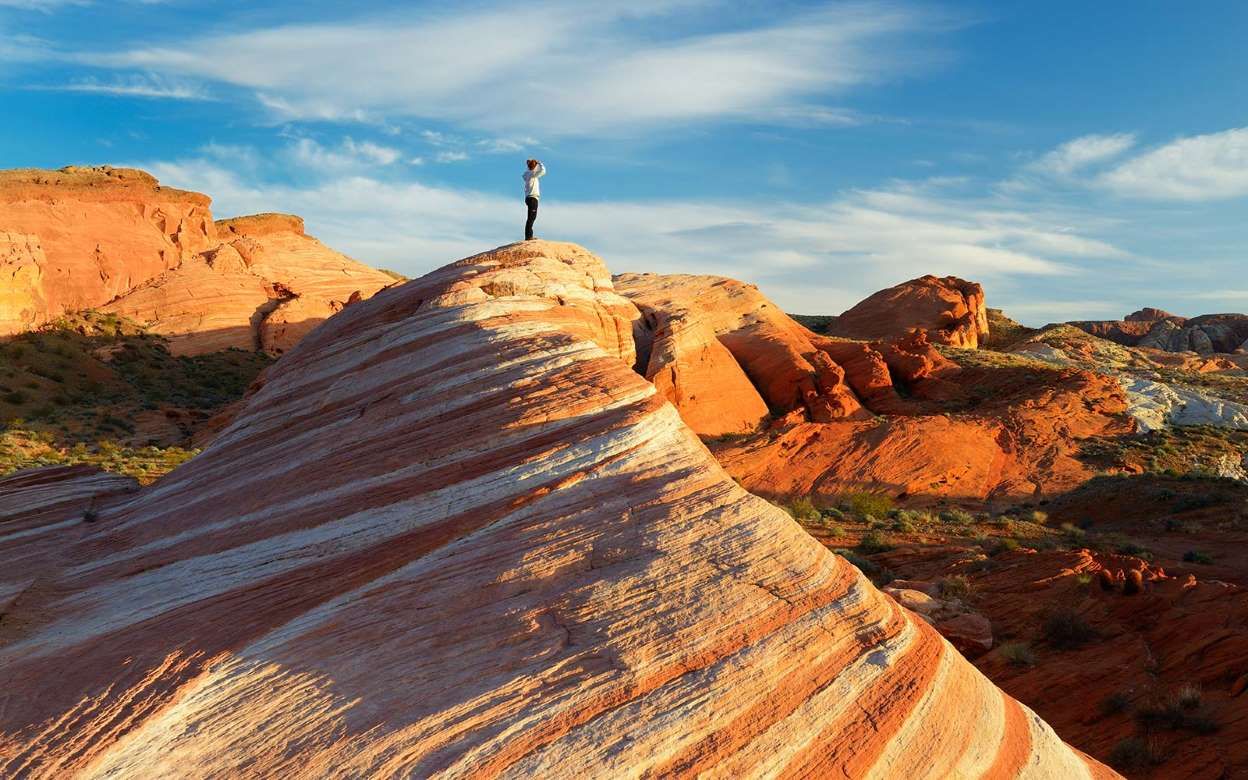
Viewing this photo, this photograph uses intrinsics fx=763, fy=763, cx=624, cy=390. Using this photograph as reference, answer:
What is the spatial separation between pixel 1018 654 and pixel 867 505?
9.68 m

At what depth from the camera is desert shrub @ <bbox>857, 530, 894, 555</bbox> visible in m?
16.5

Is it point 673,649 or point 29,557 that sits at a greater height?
point 673,649

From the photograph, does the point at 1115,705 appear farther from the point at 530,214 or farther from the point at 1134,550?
the point at 530,214

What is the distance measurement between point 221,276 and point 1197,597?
165 feet

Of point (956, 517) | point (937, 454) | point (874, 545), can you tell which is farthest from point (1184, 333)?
point (874, 545)

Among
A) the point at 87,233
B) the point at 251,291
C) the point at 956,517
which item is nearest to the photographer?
the point at 956,517

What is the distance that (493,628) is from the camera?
17.6ft

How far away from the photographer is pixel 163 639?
5684 millimetres

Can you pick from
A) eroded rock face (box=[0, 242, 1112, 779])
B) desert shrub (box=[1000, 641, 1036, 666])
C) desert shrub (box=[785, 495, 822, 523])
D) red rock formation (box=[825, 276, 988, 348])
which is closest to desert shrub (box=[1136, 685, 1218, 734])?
desert shrub (box=[1000, 641, 1036, 666])

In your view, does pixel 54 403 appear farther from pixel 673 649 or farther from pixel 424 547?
pixel 673 649

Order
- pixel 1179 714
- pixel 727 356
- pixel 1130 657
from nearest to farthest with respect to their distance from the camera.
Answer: pixel 1179 714, pixel 1130 657, pixel 727 356

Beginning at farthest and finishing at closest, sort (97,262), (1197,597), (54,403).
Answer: (97,262)
(54,403)
(1197,597)

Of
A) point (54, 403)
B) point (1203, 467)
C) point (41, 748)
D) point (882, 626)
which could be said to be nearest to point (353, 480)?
point (41, 748)

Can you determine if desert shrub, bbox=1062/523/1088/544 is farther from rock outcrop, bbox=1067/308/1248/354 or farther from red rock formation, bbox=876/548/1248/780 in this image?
rock outcrop, bbox=1067/308/1248/354
